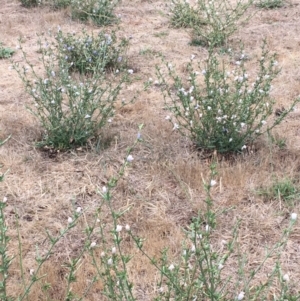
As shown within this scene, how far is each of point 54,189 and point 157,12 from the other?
437 cm

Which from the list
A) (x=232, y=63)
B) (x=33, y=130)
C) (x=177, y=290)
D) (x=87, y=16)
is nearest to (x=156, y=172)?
(x=33, y=130)

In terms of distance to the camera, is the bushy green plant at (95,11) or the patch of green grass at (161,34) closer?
the patch of green grass at (161,34)

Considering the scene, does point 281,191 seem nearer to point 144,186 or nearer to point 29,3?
point 144,186

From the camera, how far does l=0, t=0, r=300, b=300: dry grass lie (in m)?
2.61

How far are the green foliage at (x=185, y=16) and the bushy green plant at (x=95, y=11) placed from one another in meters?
0.79

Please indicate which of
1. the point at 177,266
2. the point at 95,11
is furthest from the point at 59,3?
the point at 177,266

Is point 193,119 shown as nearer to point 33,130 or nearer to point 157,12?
point 33,130

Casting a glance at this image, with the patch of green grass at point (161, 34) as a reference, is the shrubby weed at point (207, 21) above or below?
above

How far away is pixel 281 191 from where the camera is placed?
9.87ft

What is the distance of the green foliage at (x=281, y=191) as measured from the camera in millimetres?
2971

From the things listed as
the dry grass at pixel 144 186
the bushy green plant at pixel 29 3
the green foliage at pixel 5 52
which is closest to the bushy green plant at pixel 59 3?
the bushy green plant at pixel 29 3

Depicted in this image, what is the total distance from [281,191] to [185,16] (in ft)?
12.2

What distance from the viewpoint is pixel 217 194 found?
10.1ft

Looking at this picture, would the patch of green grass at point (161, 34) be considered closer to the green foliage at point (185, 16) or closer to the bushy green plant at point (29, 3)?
the green foliage at point (185, 16)
